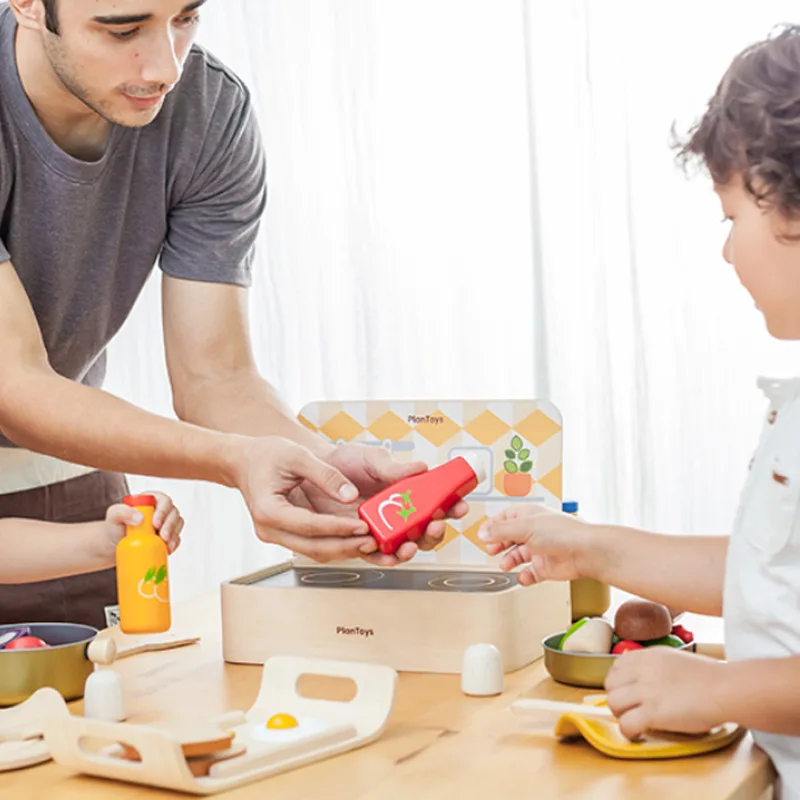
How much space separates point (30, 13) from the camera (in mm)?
1537

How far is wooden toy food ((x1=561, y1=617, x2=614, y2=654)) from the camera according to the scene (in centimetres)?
121

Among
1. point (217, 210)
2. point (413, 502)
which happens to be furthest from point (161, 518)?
point (217, 210)

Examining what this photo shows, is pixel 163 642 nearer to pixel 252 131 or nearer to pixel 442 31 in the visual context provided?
pixel 252 131

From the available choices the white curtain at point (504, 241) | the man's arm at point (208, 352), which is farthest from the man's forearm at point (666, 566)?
the white curtain at point (504, 241)

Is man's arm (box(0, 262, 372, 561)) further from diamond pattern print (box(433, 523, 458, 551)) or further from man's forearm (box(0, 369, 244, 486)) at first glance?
diamond pattern print (box(433, 523, 458, 551))

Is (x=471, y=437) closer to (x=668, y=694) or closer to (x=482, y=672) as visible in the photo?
(x=482, y=672)

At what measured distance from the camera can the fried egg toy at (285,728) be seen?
102 centimetres

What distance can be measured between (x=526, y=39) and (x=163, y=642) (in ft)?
5.44

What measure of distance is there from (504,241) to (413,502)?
1483mm

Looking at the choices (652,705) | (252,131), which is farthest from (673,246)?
(652,705)

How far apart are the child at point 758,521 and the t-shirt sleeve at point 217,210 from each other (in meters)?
0.84

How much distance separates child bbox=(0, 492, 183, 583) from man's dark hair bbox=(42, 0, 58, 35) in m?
0.61

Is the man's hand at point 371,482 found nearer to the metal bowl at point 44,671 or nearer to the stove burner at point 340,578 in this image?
the stove burner at point 340,578

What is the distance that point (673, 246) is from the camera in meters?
2.45
